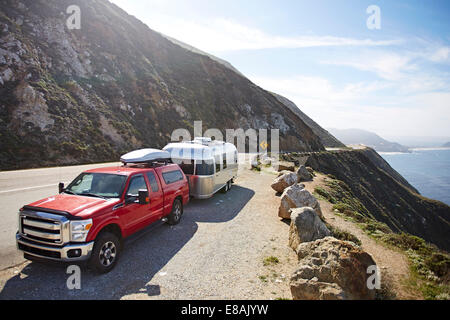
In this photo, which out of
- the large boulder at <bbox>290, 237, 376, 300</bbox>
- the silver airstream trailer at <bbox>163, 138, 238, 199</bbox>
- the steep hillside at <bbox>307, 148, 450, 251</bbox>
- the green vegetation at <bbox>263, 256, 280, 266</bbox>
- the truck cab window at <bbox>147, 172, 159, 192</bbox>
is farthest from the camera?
the steep hillside at <bbox>307, 148, 450, 251</bbox>

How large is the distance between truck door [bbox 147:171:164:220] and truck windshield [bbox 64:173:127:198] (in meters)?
1.04

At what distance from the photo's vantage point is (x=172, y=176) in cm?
909

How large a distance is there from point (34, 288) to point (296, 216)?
6.68m

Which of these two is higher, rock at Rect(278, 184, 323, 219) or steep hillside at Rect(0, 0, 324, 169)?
steep hillside at Rect(0, 0, 324, 169)

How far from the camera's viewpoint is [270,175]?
2253cm

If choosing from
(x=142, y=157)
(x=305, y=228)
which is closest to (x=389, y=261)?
(x=305, y=228)

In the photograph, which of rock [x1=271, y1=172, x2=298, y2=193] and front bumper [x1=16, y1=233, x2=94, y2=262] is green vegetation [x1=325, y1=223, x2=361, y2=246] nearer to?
rock [x1=271, y1=172, x2=298, y2=193]

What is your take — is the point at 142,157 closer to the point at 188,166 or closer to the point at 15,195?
the point at 188,166

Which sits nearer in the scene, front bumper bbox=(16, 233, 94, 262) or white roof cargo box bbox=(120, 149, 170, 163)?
front bumper bbox=(16, 233, 94, 262)

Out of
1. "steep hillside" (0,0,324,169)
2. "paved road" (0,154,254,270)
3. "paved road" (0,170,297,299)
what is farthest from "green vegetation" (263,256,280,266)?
"steep hillside" (0,0,324,169)

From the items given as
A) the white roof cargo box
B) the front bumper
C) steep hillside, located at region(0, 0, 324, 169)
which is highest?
steep hillside, located at region(0, 0, 324, 169)

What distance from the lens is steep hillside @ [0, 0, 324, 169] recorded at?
75.4 feet

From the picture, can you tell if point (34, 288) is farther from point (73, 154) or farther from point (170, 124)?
point (170, 124)

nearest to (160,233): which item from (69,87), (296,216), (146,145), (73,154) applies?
(296,216)
